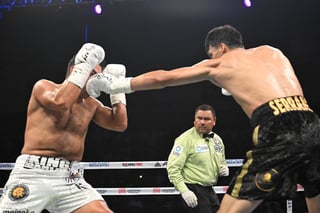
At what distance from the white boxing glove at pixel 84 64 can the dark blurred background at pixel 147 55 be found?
2626mm

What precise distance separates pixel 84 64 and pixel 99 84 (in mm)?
148

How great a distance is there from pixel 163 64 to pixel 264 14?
1450 mm

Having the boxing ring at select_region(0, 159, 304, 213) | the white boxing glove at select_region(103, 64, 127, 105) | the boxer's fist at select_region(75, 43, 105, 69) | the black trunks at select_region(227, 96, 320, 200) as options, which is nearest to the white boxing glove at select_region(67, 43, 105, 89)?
the boxer's fist at select_region(75, 43, 105, 69)

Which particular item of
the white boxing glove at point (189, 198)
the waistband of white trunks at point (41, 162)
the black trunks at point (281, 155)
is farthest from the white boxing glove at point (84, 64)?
the white boxing glove at point (189, 198)

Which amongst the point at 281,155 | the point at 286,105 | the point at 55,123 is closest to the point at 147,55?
the point at 55,123

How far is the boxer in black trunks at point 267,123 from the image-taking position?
1682 millimetres

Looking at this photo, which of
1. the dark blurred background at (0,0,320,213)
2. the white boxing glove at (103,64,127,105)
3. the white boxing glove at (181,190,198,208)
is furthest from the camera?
the dark blurred background at (0,0,320,213)

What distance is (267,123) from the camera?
1.74m

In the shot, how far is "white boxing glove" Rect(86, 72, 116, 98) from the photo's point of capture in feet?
6.91

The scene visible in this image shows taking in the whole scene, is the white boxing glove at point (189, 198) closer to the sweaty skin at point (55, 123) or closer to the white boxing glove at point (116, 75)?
the white boxing glove at point (116, 75)

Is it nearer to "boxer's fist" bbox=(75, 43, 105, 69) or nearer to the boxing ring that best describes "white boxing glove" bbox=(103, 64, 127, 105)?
"boxer's fist" bbox=(75, 43, 105, 69)

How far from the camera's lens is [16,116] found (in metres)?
5.96

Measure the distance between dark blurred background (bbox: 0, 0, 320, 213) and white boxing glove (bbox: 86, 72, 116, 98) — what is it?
275 cm

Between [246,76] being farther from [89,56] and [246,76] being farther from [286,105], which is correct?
[89,56]
